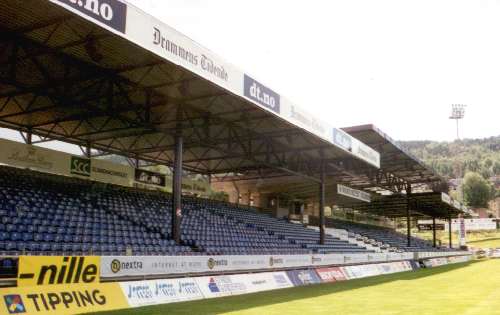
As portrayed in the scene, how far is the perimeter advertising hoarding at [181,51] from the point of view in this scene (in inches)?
492

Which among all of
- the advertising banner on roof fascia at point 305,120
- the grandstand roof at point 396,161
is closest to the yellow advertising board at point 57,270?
the advertising banner on roof fascia at point 305,120

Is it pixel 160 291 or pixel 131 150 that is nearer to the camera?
pixel 160 291

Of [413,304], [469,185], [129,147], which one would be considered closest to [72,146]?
[129,147]

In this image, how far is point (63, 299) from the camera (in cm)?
1237

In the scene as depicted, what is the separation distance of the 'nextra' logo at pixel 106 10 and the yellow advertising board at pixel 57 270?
19.3 feet

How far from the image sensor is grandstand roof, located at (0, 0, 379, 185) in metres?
13.8

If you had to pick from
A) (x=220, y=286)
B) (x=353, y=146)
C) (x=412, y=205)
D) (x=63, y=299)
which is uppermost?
(x=353, y=146)

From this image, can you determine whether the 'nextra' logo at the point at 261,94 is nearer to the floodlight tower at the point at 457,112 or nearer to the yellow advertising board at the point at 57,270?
the yellow advertising board at the point at 57,270

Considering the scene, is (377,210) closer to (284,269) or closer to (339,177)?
(339,177)

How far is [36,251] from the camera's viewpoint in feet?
47.3

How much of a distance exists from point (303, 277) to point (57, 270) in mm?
14301

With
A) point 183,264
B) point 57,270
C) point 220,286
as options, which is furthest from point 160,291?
point 57,270

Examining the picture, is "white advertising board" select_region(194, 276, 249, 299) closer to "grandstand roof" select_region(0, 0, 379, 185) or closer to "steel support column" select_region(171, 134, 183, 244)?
"steel support column" select_region(171, 134, 183, 244)

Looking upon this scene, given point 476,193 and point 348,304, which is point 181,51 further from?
point 476,193
